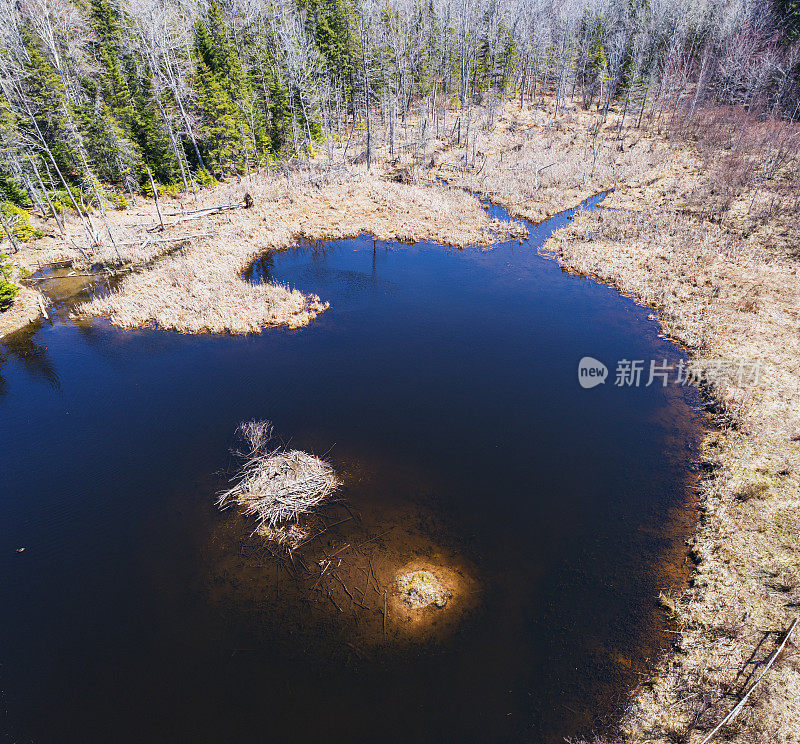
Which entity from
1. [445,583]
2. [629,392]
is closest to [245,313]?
[445,583]

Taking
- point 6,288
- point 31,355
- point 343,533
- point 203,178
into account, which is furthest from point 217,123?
point 343,533

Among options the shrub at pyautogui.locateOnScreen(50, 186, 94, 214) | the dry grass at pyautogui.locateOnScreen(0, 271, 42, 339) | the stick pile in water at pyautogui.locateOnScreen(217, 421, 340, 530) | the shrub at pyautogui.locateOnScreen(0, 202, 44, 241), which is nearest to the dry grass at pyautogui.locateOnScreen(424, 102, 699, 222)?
the stick pile in water at pyautogui.locateOnScreen(217, 421, 340, 530)

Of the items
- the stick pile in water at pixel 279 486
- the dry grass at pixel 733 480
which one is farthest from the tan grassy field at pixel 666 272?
the stick pile in water at pixel 279 486

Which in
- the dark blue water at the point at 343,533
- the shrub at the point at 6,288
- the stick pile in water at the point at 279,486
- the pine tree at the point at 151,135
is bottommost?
the dark blue water at the point at 343,533

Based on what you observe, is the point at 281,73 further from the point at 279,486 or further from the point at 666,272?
the point at 279,486

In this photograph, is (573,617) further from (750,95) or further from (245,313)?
(750,95)

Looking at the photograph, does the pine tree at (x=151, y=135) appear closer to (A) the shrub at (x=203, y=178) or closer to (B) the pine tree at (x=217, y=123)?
(A) the shrub at (x=203, y=178)

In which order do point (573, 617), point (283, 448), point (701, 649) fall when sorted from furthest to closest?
point (283, 448) < point (573, 617) < point (701, 649)
